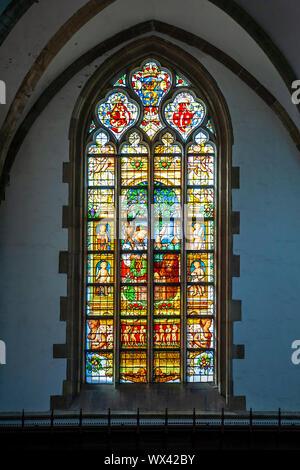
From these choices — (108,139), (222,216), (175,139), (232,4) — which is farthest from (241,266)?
(232,4)

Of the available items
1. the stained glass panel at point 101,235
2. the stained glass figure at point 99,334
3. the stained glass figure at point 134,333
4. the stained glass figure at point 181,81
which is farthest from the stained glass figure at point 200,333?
the stained glass figure at point 181,81

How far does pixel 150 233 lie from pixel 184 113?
174 centimetres

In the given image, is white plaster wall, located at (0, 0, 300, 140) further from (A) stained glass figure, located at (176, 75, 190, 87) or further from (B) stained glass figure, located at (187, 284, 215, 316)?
(B) stained glass figure, located at (187, 284, 215, 316)

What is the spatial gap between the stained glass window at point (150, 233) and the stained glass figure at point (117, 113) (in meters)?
0.01

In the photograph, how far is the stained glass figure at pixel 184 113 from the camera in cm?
817

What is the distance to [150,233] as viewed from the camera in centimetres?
802

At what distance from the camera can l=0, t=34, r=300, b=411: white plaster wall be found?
7.58 metres

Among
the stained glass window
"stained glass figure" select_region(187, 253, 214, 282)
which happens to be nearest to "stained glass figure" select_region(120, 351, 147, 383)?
the stained glass window

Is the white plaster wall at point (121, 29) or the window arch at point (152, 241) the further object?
the window arch at point (152, 241)

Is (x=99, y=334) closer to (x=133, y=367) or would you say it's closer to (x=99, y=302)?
(x=99, y=302)

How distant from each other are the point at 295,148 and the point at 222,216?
51.7 inches

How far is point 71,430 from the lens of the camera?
7098 millimetres

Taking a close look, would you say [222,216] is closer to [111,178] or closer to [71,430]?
[111,178]

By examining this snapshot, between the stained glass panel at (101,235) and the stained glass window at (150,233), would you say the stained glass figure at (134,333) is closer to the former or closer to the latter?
Answer: the stained glass window at (150,233)
